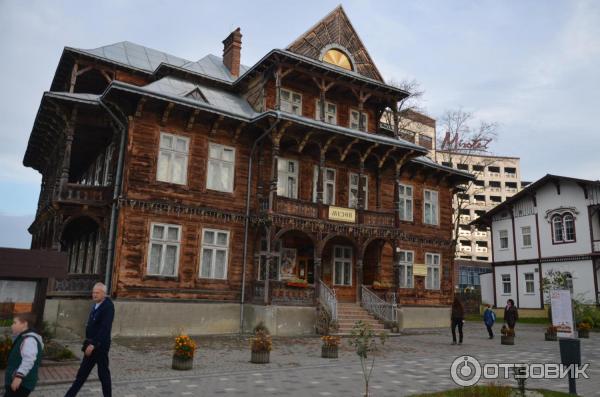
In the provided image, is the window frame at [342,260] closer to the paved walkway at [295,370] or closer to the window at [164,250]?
the paved walkway at [295,370]

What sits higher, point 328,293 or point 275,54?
point 275,54

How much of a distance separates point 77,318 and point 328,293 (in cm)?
1070

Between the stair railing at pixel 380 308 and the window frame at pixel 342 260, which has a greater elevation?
the window frame at pixel 342 260

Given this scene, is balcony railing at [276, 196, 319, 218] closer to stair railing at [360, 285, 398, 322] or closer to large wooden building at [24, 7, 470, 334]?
large wooden building at [24, 7, 470, 334]

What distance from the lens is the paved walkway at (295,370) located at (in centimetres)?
991

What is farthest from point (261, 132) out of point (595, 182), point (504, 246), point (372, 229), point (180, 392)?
point (504, 246)

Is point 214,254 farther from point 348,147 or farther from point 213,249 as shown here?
point 348,147

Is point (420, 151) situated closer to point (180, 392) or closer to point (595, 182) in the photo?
point (595, 182)

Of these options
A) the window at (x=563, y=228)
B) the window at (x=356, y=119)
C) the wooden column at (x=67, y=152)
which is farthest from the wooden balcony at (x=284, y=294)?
the window at (x=563, y=228)

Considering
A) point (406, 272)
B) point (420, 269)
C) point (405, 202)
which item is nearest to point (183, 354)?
A: point (406, 272)

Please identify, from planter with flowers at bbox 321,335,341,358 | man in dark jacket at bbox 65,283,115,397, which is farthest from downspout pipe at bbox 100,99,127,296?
man in dark jacket at bbox 65,283,115,397

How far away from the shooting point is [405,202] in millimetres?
29578

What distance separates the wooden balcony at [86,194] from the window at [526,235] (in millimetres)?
35066

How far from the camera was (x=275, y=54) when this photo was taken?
76.6 ft
